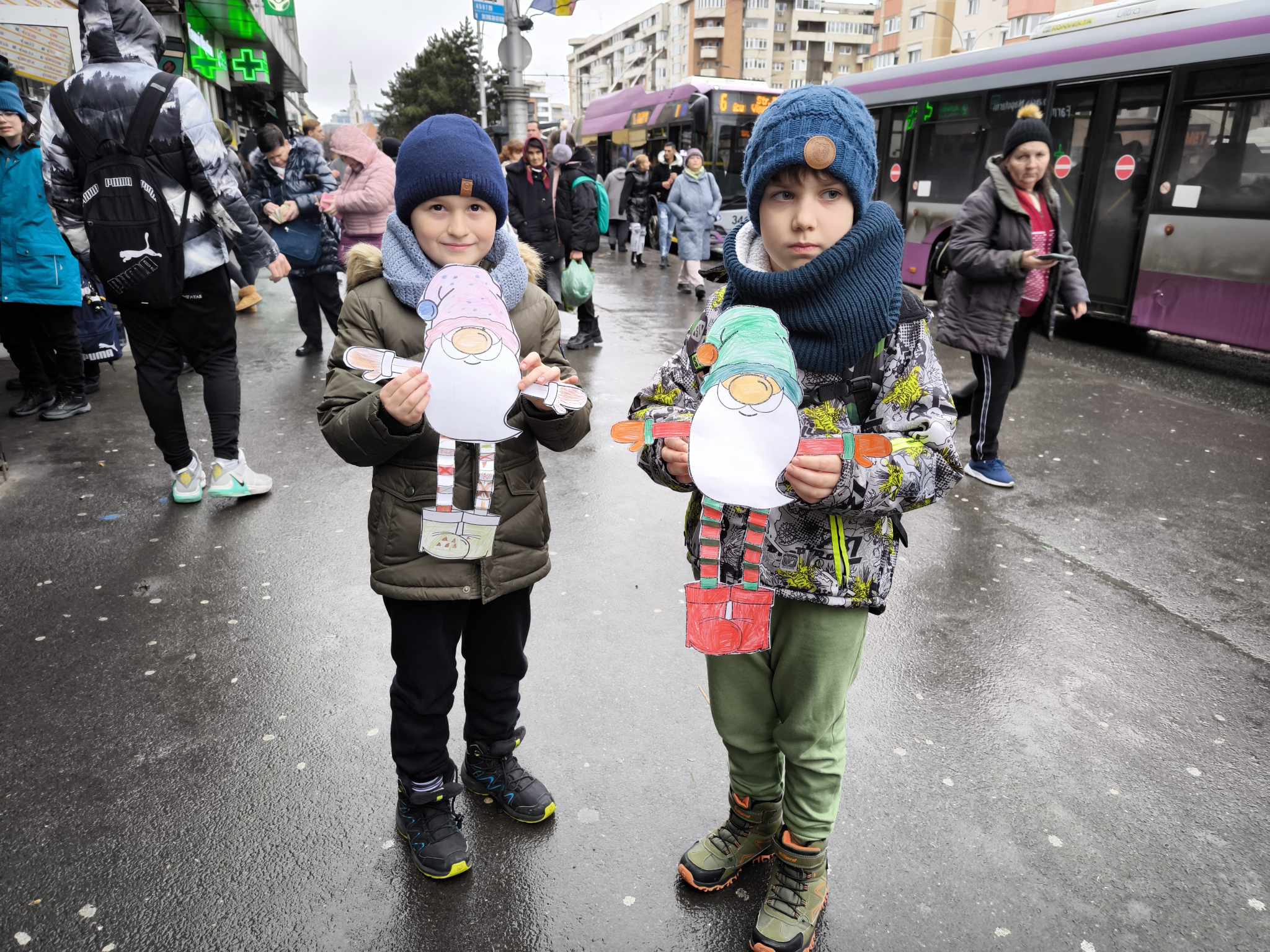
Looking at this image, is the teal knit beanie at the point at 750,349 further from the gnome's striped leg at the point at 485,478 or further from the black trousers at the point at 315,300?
the black trousers at the point at 315,300

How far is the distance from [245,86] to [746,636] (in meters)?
35.4

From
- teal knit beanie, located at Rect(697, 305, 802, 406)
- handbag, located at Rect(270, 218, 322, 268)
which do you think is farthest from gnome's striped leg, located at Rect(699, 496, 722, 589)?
handbag, located at Rect(270, 218, 322, 268)

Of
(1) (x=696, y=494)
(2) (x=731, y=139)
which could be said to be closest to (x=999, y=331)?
(1) (x=696, y=494)

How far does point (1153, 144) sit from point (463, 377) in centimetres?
910

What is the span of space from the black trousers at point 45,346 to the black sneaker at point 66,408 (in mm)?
38

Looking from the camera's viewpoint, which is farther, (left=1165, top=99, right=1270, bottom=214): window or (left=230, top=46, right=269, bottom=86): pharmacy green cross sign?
(left=230, top=46, right=269, bottom=86): pharmacy green cross sign

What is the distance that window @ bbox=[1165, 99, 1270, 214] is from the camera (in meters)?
7.52

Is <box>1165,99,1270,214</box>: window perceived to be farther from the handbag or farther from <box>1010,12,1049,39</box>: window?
<box>1010,12,1049,39</box>: window

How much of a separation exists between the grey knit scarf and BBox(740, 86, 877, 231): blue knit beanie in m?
0.57

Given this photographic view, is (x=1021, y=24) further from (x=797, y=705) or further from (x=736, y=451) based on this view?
(x=736, y=451)

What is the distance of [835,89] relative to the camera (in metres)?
1.73

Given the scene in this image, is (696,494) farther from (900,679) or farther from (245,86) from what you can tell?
(245,86)

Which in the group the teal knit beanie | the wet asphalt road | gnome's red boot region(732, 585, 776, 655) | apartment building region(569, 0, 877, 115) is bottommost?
the wet asphalt road

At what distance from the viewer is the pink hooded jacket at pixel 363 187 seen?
6.59 meters
